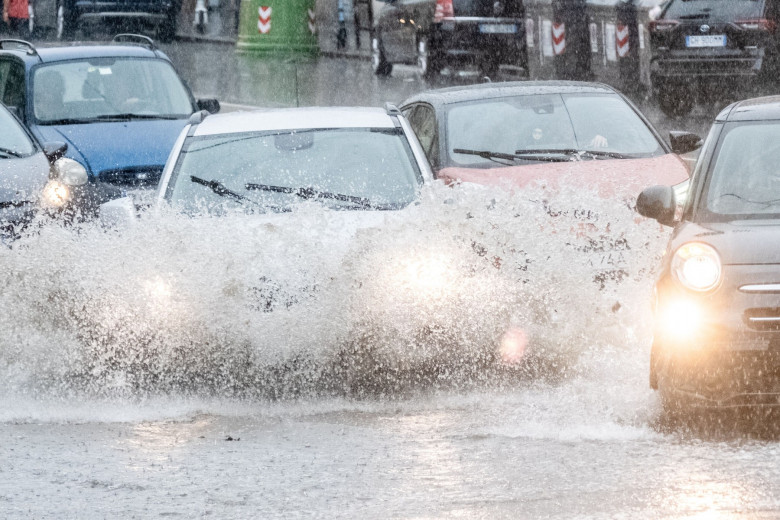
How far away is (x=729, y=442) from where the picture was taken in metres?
6.33

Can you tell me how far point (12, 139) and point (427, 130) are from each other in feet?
9.93

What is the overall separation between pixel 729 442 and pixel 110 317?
3244 mm

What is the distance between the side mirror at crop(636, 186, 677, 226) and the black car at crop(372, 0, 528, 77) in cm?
1902

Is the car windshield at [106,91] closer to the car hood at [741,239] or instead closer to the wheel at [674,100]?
the wheel at [674,100]

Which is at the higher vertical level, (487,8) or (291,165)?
(487,8)

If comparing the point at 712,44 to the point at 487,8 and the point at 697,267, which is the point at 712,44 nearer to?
the point at 487,8

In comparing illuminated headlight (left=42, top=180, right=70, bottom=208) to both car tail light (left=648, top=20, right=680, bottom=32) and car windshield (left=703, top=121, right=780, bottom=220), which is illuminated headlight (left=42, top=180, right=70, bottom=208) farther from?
car tail light (left=648, top=20, right=680, bottom=32)

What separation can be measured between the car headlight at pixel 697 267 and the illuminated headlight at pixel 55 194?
15.9 ft

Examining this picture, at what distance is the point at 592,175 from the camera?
32.9ft

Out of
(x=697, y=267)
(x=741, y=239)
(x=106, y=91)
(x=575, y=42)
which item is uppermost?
(x=575, y=42)

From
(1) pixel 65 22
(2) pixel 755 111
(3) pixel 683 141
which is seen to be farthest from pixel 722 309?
(1) pixel 65 22

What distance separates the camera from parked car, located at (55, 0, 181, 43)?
112ft

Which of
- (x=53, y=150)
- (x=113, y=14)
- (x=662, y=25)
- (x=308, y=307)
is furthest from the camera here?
(x=113, y=14)

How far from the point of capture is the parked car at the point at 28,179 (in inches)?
371
